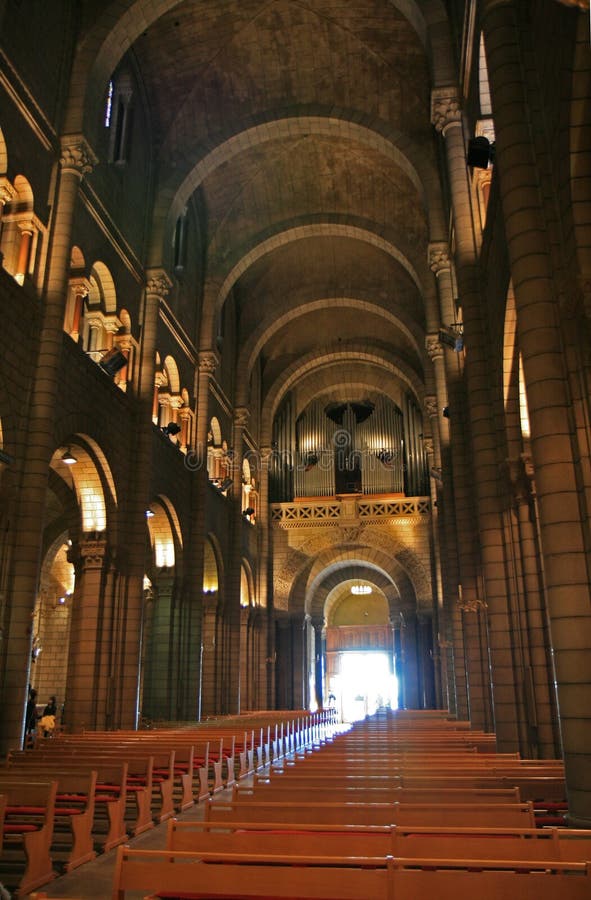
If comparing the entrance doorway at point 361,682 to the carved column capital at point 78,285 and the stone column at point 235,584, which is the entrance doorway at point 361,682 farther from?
the carved column capital at point 78,285

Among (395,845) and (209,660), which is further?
(209,660)

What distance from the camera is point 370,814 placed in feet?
17.2

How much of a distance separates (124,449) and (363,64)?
13.3 m

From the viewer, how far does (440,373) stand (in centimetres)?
2350

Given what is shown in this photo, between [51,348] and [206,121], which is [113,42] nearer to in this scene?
[206,121]

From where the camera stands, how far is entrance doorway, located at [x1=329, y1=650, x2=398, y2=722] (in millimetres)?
39656

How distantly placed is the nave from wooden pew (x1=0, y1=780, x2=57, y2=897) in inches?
7.8

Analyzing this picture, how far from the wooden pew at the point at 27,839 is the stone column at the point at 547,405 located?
4.55 metres

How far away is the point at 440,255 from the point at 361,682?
1083 inches

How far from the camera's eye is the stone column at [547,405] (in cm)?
717

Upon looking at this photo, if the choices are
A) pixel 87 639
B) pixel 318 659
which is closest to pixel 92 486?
pixel 87 639

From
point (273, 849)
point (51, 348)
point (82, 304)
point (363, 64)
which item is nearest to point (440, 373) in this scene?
point (363, 64)

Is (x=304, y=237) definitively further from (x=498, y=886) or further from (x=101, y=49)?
(x=498, y=886)

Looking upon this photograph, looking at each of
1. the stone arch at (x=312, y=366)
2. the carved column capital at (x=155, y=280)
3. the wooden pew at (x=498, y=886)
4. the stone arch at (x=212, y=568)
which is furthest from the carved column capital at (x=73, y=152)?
the stone arch at (x=312, y=366)
